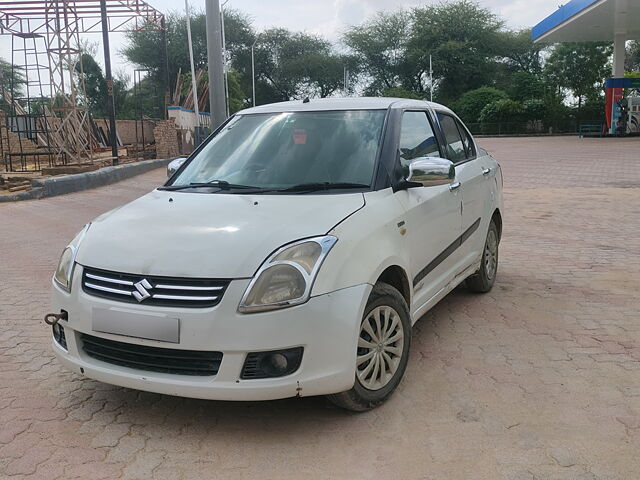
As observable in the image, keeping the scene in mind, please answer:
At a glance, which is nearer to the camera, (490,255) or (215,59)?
(490,255)

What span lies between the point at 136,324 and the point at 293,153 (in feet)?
5.25

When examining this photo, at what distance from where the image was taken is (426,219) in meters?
3.95

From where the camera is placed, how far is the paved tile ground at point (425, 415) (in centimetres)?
282

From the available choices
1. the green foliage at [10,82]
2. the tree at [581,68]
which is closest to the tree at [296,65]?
the tree at [581,68]

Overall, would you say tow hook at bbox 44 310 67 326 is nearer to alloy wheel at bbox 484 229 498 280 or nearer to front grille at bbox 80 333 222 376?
front grille at bbox 80 333 222 376

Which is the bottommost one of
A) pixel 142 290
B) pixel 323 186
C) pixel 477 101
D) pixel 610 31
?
pixel 142 290

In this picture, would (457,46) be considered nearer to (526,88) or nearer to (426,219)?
(526,88)

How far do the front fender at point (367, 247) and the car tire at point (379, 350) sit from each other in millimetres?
160

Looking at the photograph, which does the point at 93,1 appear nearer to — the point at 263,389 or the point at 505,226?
the point at 505,226

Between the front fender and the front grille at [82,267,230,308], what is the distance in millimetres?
474

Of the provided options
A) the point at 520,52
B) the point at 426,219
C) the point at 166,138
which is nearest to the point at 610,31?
the point at 166,138

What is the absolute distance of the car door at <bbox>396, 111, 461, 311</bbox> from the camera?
12.4 ft

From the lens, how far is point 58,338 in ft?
11.1

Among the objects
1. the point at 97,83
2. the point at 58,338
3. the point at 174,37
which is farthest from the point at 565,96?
the point at 58,338
